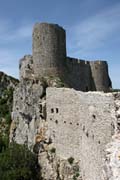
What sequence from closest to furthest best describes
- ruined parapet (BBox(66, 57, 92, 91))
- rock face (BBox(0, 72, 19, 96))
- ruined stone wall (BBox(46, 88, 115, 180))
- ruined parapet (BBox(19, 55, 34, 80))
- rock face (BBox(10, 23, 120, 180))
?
ruined stone wall (BBox(46, 88, 115, 180))
rock face (BBox(10, 23, 120, 180))
ruined parapet (BBox(19, 55, 34, 80))
ruined parapet (BBox(66, 57, 92, 91))
rock face (BBox(0, 72, 19, 96))

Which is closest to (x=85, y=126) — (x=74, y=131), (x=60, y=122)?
(x=74, y=131)

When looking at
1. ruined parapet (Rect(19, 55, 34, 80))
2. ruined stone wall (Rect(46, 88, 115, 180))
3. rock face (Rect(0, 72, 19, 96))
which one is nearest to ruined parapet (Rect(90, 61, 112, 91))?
ruined parapet (Rect(19, 55, 34, 80))

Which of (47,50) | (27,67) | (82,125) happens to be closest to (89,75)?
(47,50)

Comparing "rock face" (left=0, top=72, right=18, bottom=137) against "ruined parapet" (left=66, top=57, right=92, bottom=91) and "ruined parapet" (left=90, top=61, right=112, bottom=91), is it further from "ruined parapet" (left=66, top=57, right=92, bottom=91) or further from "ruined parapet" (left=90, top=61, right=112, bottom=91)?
"ruined parapet" (left=90, top=61, right=112, bottom=91)

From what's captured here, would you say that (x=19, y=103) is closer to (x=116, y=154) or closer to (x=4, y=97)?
(x=4, y=97)

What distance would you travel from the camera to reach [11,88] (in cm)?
3675

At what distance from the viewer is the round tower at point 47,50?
26.3 m

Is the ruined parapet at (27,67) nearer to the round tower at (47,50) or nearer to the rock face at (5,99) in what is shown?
the round tower at (47,50)

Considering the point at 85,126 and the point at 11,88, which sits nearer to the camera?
the point at 85,126

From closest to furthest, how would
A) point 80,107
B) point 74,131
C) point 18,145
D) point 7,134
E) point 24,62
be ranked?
point 80,107 → point 74,131 → point 18,145 → point 24,62 → point 7,134

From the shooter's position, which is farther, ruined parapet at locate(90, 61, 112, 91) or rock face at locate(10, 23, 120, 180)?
ruined parapet at locate(90, 61, 112, 91)

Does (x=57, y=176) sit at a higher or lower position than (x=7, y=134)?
lower

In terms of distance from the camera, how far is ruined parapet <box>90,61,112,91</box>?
30.2 metres

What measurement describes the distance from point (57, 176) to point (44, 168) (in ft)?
5.79
